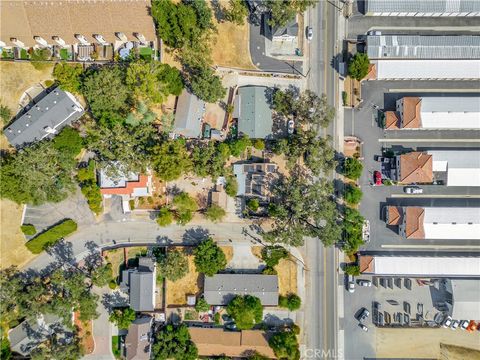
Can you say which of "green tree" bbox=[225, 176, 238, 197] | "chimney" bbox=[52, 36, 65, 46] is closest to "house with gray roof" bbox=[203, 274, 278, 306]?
"green tree" bbox=[225, 176, 238, 197]

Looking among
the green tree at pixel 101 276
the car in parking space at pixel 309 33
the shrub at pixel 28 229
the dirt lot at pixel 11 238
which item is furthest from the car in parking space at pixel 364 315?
the shrub at pixel 28 229

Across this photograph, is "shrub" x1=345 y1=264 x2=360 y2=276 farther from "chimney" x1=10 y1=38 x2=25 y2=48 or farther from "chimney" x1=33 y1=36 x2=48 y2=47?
"chimney" x1=10 y1=38 x2=25 y2=48

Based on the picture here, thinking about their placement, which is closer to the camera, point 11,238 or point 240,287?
point 240,287

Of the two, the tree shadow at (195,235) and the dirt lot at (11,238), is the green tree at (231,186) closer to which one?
the tree shadow at (195,235)

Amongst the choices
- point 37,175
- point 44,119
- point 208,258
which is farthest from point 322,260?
point 44,119

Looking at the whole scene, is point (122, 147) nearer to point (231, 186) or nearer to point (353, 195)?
point (231, 186)

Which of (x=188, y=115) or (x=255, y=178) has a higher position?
(x=188, y=115)

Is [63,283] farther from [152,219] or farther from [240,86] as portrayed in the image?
[240,86]
